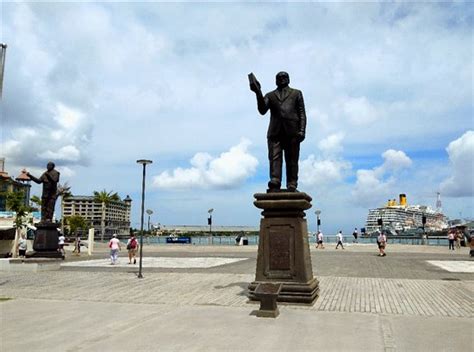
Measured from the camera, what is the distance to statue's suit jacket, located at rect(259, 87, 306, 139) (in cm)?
995

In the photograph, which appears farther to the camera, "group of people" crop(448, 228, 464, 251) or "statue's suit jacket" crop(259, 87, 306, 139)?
"group of people" crop(448, 228, 464, 251)

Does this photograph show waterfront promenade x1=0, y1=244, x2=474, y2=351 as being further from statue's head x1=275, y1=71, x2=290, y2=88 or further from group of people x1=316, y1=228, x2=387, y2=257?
group of people x1=316, y1=228, x2=387, y2=257

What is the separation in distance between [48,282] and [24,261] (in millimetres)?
4855

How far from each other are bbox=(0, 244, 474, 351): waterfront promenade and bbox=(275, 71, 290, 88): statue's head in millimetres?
4859

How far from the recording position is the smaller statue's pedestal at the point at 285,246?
30.1 feet

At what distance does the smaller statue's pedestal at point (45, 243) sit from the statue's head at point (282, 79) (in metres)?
13.7

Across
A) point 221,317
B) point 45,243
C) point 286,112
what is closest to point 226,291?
point 221,317

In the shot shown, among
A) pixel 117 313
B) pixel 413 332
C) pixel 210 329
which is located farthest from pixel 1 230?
pixel 413 332

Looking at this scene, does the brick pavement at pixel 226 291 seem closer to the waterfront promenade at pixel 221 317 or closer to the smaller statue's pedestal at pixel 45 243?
the waterfront promenade at pixel 221 317

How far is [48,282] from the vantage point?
13547 mm

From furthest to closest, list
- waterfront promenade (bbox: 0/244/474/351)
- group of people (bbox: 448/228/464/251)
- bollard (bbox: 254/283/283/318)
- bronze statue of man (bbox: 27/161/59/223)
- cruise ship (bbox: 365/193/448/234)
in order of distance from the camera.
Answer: cruise ship (bbox: 365/193/448/234), group of people (bbox: 448/228/464/251), bronze statue of man (bbox: 27/161/59/223), bollard (bbox: 254/283/283/318), waterfront promenade (bbox: 0/244/474/351)

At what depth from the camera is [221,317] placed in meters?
7.77

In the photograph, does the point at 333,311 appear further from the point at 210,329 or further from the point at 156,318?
the point at 156,318

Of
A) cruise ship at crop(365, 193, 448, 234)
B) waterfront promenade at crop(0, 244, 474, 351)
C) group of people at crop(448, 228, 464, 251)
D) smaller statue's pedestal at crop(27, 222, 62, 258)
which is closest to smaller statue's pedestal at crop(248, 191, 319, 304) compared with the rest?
waterfront promenade at crop(0, 244, 474, 351)
